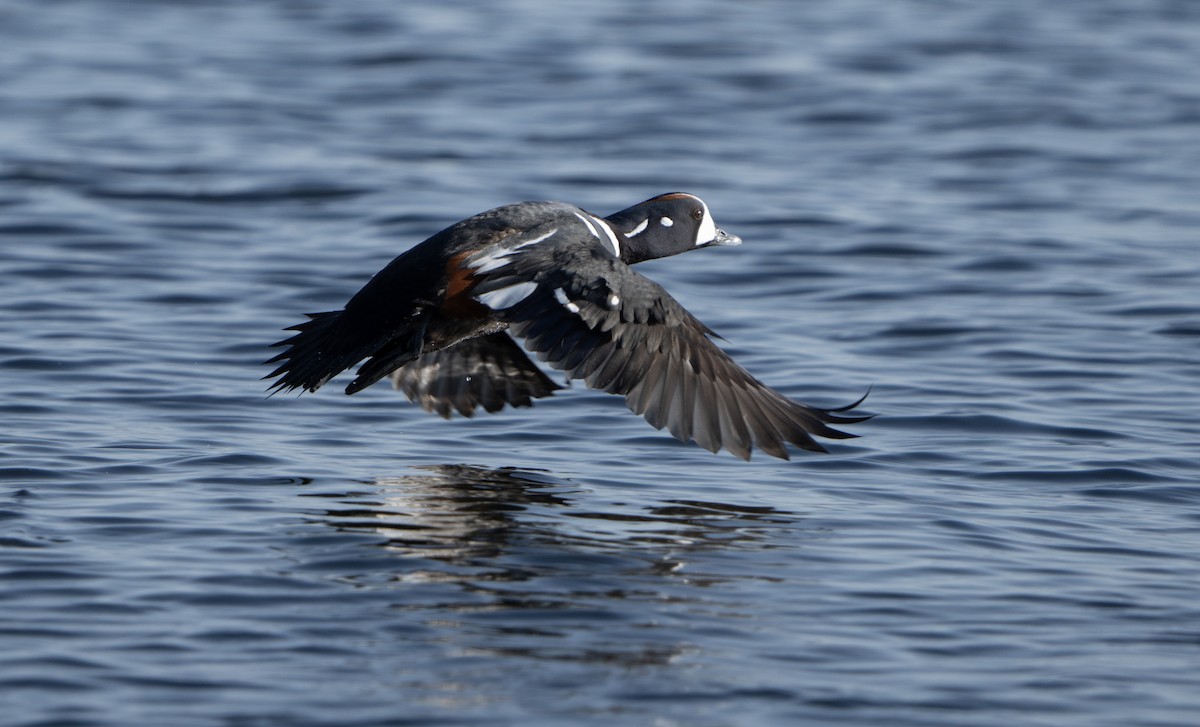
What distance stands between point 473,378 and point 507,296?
1.32 m

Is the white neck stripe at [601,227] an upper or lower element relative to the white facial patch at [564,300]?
upper

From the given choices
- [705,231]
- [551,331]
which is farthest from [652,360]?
[705,231]

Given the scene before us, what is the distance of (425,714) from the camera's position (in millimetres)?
4746

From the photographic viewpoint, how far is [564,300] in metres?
6.83

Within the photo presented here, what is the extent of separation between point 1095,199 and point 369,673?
31.2 ft

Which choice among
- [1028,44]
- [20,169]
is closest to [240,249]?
[20,169]

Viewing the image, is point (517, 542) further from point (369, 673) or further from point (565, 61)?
point (565, 61)

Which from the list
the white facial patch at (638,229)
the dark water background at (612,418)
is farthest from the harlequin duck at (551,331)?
the dark water background at (612,418)

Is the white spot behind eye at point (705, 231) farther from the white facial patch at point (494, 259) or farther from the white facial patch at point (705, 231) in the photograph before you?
the white facial patch at point (494, 259)

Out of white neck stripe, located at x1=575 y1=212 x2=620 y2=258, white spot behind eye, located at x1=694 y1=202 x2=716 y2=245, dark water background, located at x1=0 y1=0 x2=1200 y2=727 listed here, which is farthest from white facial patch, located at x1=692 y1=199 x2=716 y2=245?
dark water background, located at x1=0 y1=0 x2=1200 y2=727

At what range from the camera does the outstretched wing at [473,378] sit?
26.8 ft

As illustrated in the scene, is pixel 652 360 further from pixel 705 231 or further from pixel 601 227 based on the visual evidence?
pixel 705 231

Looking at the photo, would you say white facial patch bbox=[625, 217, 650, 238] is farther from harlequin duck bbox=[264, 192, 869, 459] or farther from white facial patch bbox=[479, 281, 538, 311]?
white facial patch bbox=[479, 281, 538, 311]

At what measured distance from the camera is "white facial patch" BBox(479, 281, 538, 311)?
22.8 feet
